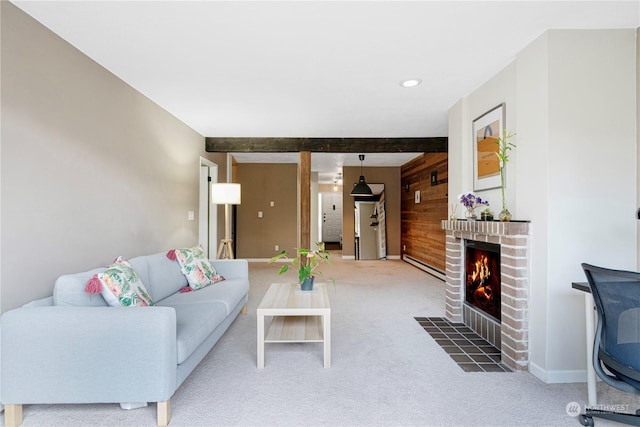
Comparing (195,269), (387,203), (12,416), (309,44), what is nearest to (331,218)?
(387,203)

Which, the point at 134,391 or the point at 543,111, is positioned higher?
the point at 543,111

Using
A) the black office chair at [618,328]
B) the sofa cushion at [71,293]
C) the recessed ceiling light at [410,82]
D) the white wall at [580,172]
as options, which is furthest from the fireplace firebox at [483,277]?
the sofa cushion at [71,293]

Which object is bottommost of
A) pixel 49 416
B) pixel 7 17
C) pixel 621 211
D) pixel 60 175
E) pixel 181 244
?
pixel 49 416

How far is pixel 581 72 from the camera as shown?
2219 mm

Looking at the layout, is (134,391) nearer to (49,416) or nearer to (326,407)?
(49,416)

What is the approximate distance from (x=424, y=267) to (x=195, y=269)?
4881mm

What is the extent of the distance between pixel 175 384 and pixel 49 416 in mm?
757

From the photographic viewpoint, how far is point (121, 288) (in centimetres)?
210

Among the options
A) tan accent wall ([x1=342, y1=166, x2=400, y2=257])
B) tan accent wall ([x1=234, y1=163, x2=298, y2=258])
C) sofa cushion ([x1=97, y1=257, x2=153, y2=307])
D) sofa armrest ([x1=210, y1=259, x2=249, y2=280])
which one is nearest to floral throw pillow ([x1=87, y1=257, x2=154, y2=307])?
sofa cushion ([x1=97, y1=257, x2=153, y2=307])

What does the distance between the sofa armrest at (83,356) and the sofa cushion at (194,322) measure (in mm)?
197

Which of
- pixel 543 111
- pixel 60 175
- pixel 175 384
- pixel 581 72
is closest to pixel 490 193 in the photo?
pixel 543 111

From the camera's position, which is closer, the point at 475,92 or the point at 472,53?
the point at 472,53

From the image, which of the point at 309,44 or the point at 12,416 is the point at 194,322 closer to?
the point at 12,416

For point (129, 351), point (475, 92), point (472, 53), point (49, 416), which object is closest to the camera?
point (129, 351)
